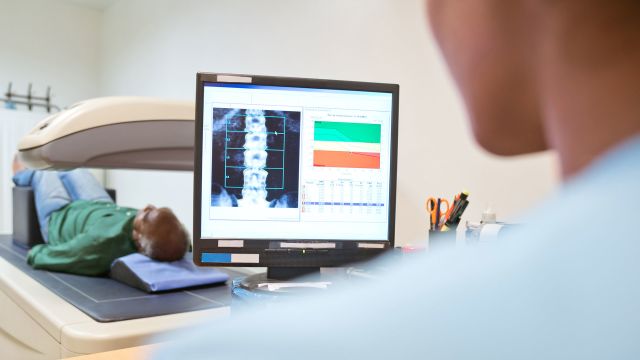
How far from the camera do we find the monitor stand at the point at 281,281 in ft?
2.96

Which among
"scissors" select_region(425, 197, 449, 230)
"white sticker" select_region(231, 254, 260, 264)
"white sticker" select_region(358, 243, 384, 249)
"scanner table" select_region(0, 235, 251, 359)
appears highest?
"scissors" select_region(425, 197, 449, 230)

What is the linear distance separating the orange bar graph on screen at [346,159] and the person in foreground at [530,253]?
2.45 feet

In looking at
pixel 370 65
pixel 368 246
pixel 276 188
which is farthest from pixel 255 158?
pixel 370 65

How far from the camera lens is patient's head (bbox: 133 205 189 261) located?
1.31m

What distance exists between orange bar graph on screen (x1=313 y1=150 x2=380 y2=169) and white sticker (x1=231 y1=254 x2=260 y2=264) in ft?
0.69

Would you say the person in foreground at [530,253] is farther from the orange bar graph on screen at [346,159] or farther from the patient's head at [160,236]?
the patient's head at [160,236]

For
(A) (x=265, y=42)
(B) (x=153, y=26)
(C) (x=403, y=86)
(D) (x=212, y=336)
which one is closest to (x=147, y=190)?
(B) (x=153, y=26)

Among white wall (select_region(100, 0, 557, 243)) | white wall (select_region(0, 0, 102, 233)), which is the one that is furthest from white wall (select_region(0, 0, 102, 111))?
white wall (select_region(100, 0, 557, 243))

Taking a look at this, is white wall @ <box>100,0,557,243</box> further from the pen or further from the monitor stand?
the monitor stand

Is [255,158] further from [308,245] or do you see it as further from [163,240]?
[163,240]

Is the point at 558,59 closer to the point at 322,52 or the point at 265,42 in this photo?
the point at 322,52

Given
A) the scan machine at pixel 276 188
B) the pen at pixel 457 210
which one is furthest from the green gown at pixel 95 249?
the pen at pixel 457 210

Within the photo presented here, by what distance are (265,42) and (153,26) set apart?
1.39 m

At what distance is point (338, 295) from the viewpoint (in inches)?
7.5
